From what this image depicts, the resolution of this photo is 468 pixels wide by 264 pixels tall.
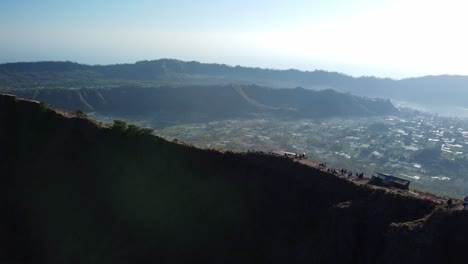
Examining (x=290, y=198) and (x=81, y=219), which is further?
(x=81, y=219)

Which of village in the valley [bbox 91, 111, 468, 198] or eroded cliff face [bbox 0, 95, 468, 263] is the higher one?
eroded cliff face [bbox 0, 95, 468, 263]

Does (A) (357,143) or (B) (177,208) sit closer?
(B) (177,208)

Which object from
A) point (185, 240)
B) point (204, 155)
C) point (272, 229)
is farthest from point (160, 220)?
point (272, 229)

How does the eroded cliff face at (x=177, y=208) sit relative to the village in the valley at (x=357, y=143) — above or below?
above

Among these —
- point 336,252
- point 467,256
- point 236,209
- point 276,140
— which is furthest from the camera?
point 276,140

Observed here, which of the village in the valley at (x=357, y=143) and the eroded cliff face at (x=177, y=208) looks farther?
the village in the valley at (x=357, y=143)

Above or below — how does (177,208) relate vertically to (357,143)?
above

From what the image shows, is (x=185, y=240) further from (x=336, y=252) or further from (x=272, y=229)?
(x=336, y=252)

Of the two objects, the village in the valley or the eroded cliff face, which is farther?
the village in the valley
